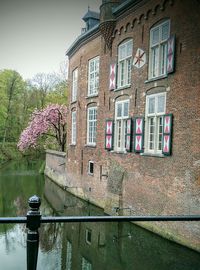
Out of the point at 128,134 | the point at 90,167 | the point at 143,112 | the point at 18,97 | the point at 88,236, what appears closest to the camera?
the point at 88,236

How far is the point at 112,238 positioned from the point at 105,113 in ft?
18.8

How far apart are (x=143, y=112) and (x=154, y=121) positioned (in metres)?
0.73

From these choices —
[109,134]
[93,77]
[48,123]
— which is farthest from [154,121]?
[48,123]

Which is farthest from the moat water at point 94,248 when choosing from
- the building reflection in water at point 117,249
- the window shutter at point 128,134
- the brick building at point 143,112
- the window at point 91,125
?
the window at point 91,125

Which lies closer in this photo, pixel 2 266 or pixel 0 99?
pixel 2 266

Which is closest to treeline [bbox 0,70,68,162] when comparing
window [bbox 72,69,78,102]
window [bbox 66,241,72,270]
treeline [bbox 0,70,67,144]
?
treeline [bbox 0,70,67,144]

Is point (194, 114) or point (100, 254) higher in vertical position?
point (194, 114)

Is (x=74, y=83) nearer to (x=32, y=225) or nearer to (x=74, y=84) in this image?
(x=74, y=84)

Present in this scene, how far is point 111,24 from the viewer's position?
1245cm

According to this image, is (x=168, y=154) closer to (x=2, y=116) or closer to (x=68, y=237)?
(x=68, y=237)

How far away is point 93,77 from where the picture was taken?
1502 centimetres

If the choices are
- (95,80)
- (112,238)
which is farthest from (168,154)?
(95,80)

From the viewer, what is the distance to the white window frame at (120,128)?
12023 mm

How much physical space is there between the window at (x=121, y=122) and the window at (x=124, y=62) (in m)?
0.89
